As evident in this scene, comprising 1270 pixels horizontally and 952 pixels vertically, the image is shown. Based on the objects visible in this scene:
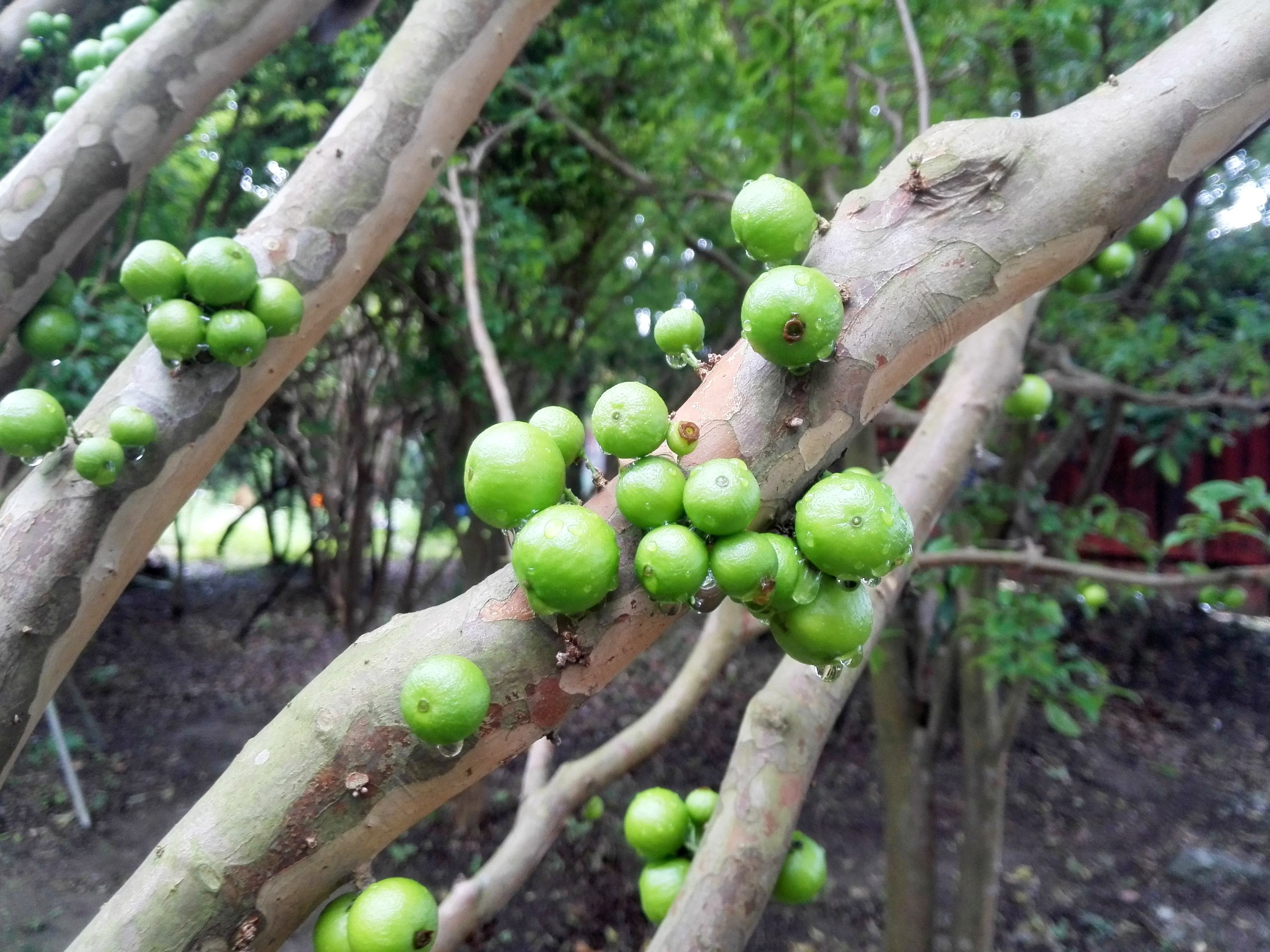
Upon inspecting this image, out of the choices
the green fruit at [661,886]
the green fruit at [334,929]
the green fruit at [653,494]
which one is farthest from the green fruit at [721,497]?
the green fruit at [661,886]

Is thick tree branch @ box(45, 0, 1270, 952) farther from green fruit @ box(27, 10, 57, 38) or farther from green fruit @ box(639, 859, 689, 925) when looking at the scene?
green fruit @ box(27, 10, 57, 38)

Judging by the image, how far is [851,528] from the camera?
1.09 m

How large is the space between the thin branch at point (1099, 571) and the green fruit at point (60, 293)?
2863 mm

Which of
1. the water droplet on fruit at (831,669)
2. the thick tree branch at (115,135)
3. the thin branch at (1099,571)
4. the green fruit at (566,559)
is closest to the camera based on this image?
the green fruit at (566,559)

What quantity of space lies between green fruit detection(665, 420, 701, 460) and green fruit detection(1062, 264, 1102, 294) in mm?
2269

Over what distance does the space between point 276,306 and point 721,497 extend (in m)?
1.57

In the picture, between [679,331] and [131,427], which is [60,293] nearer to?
[131,427]

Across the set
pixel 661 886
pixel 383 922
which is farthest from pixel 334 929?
pixel 661 886

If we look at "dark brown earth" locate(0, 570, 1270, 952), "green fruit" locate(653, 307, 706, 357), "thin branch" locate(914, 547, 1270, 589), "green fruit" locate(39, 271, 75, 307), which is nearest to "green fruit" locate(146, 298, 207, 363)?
"green fruit" locate(39, 271, 75, 307)

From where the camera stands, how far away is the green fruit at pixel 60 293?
93.3 inches

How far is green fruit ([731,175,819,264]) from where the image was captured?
1.20 m

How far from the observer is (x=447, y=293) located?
20.2 ft

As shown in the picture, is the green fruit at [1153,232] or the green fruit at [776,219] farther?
the green fruit at [1153,232]

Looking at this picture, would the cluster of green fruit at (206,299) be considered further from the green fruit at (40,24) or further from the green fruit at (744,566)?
the green fruit at (40,24)
